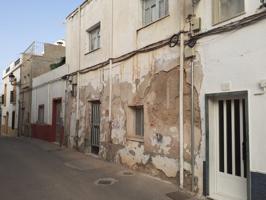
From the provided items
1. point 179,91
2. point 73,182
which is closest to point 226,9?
point 179,91

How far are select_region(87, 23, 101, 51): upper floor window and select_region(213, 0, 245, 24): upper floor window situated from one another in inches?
262

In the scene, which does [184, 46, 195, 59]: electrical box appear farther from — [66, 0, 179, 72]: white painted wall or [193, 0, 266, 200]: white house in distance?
[66, 0, 179, 72]: white painted wall

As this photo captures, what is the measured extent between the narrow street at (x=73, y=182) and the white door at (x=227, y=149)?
95cm

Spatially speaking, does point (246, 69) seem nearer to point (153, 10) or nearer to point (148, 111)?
point (148, 111)

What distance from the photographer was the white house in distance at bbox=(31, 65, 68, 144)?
53.6ft

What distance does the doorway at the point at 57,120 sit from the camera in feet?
53.9

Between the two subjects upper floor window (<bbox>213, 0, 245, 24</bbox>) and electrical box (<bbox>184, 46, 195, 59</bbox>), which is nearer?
upper floor window (<bbox>213, 0, 245, 24</bbox>)

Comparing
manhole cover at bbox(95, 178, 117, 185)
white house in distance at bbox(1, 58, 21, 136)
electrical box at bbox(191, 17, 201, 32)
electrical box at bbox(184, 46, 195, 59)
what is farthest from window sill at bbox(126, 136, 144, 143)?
white house in distance at bbox(1, 58, 21, 136)

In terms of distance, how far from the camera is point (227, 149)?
6.78m

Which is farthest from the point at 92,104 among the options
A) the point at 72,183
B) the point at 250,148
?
the point at 250,148

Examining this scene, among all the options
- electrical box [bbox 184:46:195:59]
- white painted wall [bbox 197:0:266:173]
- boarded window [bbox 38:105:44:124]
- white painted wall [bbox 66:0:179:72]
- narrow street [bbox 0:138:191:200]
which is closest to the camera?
white painted wall [bbox 197:0:266:173]

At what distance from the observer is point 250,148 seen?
6.00m

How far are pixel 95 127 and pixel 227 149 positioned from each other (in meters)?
7.02

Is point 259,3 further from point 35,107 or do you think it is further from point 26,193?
point 35,107
